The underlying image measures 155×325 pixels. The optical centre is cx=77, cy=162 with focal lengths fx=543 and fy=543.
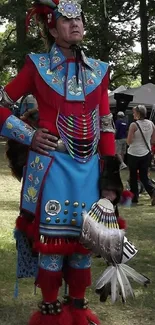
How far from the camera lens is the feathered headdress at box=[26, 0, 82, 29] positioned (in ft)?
9.32

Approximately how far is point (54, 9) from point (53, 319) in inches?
64.2

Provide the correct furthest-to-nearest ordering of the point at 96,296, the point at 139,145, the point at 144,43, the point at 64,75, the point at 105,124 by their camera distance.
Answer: the point at 144,43 < the point at 139,145 < the point at 96,296 < the point at 105,124 < the point at 64,75

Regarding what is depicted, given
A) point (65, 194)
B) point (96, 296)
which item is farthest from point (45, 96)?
point (96, 296)

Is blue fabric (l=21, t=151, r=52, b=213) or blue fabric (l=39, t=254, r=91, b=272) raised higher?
blue fabric (l=21, t=151, r=52, b=213)

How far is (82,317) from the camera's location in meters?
2.91

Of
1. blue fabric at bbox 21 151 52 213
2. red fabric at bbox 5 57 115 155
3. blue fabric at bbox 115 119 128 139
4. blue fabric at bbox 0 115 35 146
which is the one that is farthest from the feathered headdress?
blue fabric at bbox 115 119 128 139

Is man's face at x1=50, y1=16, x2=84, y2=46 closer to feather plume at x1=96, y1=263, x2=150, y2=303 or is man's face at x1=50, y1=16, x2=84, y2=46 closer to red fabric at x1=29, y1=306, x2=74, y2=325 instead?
feather plume at x1=96, y1=263, x2=150, y2=303

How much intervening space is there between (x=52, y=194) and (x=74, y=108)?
1.50 ft

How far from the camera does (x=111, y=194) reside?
9.39 feet

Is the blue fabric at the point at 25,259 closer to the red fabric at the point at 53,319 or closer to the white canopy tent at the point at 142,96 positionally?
the red fabric at the point at 53,319

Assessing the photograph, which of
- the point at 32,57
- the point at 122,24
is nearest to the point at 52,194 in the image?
the point at 32,57

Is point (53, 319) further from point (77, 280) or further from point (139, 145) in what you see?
point (139, 145)

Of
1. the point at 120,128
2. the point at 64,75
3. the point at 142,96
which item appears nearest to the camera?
the point at 64,75

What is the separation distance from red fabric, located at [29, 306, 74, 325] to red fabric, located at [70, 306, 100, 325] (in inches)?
1.4
